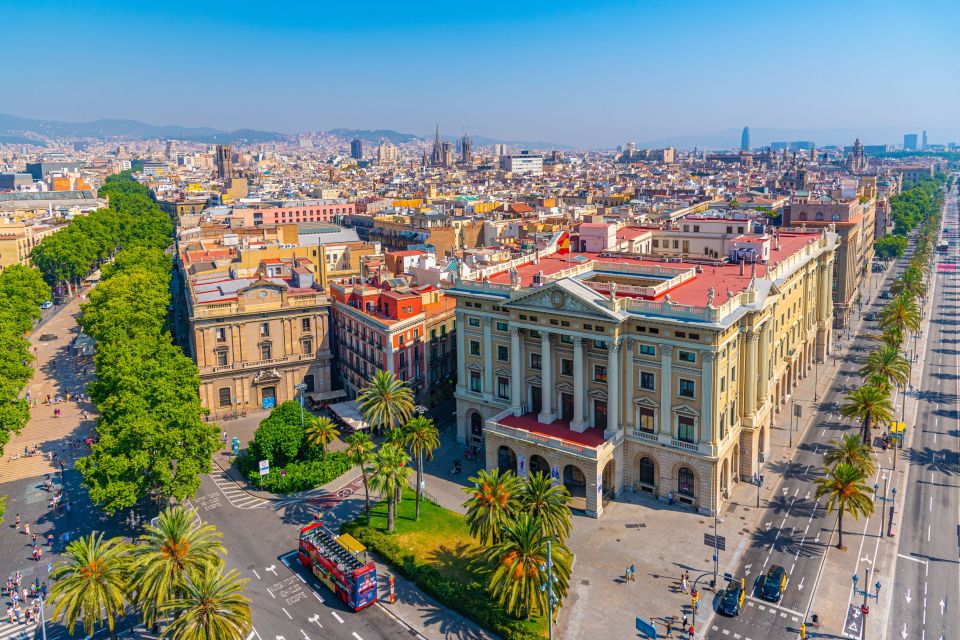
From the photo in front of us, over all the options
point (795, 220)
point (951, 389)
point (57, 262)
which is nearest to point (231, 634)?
point (951, 389)

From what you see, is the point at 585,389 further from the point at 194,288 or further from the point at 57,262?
the point at 57,262

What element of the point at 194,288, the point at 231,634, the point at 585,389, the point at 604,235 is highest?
the point at 604,235

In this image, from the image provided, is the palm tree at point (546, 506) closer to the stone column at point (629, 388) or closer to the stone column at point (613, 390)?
the stone column at point (613, 390)

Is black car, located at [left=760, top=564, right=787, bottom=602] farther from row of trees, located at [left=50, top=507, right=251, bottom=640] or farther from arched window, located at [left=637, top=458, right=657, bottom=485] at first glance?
row of trees, located at [left=50, top=507, right=251, bottom=640]

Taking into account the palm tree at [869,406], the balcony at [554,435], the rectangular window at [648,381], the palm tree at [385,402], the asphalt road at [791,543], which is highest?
the rectangular window at [648,381]

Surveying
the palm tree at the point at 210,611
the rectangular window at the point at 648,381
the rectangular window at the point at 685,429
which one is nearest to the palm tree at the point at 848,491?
the rectangular window at the point at 685,429
